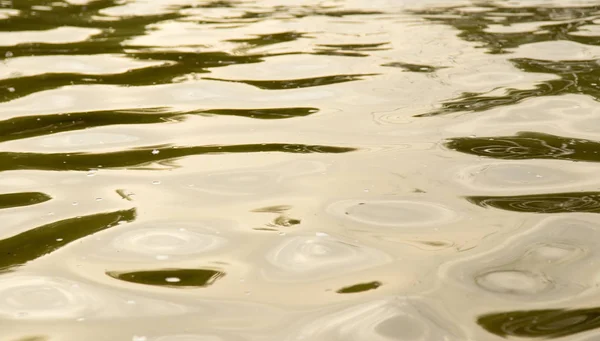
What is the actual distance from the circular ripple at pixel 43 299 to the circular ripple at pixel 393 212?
1.87 feet

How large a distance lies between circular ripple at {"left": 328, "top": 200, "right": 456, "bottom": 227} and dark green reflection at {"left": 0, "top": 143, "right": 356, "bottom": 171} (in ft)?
1.20

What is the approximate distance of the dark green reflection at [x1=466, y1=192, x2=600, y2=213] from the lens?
1.69 m

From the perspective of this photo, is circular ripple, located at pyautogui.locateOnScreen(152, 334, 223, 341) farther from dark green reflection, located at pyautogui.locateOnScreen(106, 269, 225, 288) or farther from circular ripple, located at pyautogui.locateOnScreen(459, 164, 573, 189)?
circular ripple, located at pyautogui.locateOnScreen(459, 164, 573, 189)

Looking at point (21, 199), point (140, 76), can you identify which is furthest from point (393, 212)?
point (140, 76)

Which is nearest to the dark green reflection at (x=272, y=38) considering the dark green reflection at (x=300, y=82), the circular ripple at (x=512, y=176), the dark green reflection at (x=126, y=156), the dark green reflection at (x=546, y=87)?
the dark green reflection at (x=300, y=82)

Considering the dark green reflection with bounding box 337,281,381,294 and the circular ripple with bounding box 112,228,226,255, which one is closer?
the dark green reflection with bounding box 337,281,381,294

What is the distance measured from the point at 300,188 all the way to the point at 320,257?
361mm

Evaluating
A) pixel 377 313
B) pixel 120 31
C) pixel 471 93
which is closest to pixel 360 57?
pixel 471 93

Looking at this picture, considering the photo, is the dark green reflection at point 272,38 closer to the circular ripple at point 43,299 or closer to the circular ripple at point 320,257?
the circular ripple at point 320,257

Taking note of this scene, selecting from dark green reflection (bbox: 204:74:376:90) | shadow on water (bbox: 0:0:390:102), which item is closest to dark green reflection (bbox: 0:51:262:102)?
shadow on water (bbox: 0:0:390:102)

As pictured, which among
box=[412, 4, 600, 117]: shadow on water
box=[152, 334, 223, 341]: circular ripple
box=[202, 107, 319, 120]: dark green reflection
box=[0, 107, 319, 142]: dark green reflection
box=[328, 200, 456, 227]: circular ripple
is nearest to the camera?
box=[152, 334, 223, 341]: circular ripple

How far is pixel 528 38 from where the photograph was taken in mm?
3459

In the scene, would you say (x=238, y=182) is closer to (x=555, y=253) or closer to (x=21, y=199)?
(x=21, y=199)

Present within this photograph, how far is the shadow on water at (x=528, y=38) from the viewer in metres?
2.54
